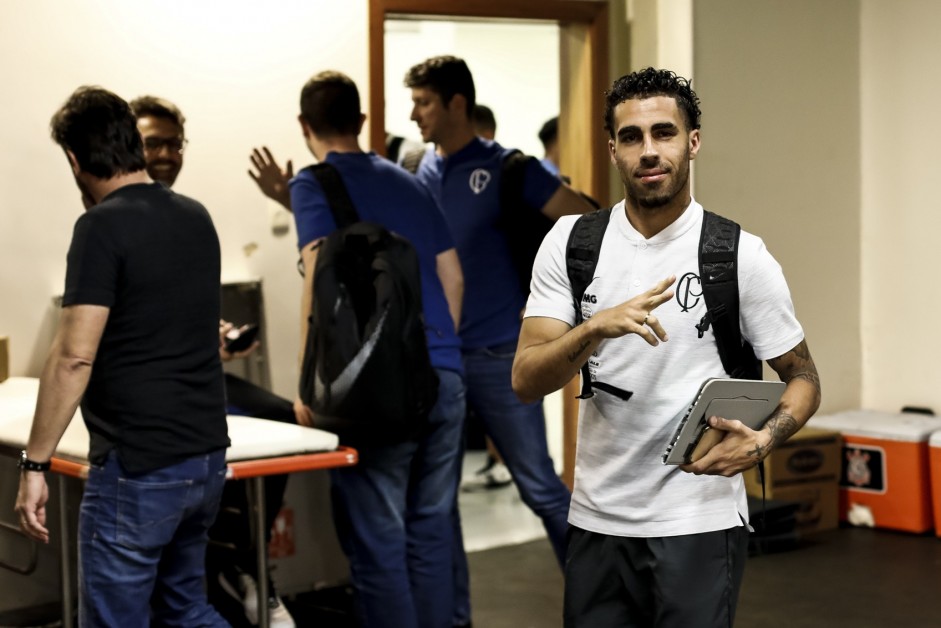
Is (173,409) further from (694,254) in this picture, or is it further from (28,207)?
(28,207)

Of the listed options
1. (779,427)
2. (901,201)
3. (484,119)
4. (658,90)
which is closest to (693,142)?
(658,90)

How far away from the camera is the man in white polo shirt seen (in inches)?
85.1

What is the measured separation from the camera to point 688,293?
216 centimetres

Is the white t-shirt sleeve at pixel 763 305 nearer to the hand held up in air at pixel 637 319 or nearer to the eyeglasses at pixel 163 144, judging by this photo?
the hand held up in air at pixel 637 319

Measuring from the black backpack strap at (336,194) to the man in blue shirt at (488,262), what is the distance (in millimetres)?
567

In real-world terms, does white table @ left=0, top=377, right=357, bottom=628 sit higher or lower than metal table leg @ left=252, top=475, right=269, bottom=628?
higher

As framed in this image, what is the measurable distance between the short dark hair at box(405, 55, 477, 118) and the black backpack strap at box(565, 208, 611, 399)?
1686mm

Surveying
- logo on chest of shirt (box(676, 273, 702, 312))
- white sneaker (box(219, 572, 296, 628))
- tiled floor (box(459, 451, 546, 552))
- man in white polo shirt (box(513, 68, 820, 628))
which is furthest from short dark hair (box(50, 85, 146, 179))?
tiled floor (box(459, 451, 546, 552))

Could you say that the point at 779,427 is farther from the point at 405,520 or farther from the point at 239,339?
the point at 239,339

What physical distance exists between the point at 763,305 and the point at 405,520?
1.74 m

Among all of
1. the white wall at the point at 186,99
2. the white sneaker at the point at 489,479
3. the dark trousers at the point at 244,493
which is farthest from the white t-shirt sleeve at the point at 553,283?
the white sneaker at the point at 489,479

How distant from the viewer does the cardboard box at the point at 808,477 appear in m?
5.22

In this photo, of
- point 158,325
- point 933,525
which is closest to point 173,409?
point 158,325

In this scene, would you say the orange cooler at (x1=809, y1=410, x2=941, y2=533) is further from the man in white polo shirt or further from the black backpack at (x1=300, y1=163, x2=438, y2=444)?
the man in white polo shirt
